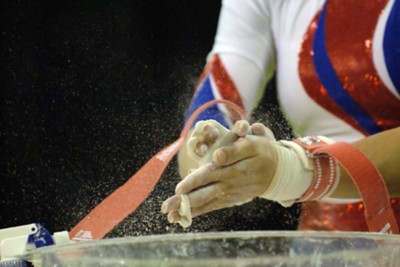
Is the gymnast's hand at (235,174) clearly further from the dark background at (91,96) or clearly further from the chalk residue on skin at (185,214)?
the dark background at (91,96)

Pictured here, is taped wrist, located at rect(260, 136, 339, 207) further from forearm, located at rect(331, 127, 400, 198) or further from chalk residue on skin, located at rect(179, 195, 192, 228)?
chalk residue on skin, located at rect(179, 195, 192, 228)

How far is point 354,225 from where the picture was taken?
1052 millimetres

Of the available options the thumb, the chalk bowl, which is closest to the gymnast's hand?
the thumb

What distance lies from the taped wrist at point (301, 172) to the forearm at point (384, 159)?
0.10ft

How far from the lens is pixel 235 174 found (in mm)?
785

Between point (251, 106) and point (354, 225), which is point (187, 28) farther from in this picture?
point (354, 225)

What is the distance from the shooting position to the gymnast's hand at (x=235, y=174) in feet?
2.41

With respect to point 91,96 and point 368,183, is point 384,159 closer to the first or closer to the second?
point 368,183

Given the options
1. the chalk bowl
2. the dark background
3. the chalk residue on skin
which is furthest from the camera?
the dark background

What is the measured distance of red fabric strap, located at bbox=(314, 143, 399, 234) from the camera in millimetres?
776

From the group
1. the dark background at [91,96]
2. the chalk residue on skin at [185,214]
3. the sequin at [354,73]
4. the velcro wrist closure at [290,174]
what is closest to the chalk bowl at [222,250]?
the chalk residue on skin at [185,214]

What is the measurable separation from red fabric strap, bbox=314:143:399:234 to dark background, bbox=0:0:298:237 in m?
0.18

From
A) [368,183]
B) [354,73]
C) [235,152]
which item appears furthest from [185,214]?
[354,73]

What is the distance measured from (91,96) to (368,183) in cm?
51
